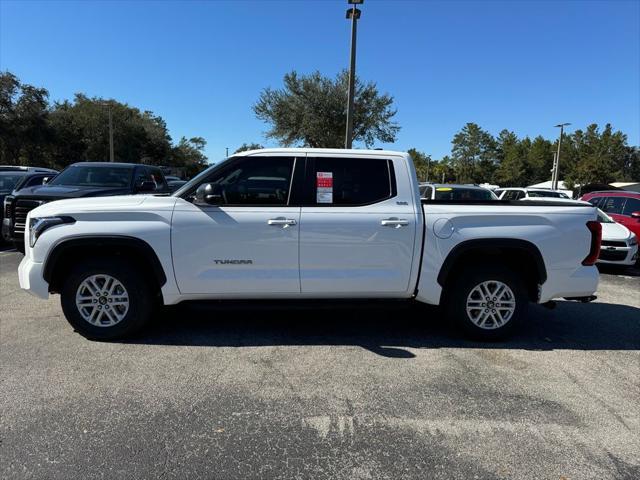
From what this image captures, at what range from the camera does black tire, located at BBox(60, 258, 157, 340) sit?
14.7 feet

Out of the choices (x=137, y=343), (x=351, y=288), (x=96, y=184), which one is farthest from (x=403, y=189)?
(x=96, y=184)

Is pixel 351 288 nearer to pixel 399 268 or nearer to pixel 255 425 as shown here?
pixel 399 268

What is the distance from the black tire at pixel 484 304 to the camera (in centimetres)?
468

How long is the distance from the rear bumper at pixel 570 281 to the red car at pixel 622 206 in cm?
686

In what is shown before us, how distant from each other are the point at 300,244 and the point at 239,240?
1.95 ft

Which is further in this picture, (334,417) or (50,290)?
(50,290)

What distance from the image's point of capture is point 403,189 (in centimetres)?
462

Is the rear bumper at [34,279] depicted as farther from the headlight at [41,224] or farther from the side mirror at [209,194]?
the side mirror at [209,194]

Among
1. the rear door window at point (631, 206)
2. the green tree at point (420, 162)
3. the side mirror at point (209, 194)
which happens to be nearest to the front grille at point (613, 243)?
the rear door window at point (631, 206)

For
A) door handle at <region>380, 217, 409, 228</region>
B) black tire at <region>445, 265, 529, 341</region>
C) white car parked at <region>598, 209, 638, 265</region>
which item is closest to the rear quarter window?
white car parked at <region>598, 209, 638, 265</region>

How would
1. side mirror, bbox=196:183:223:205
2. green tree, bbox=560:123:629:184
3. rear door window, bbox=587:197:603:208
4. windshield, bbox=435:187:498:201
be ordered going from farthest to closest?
green tree, bbox=560:123:629:184
rear door window, bbox=587:197:603:208
windshield, bbox=435:187:498:201
side mirror, bbox=196:183:223:205

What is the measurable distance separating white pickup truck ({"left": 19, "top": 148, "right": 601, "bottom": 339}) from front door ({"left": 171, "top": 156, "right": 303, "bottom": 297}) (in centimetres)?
1

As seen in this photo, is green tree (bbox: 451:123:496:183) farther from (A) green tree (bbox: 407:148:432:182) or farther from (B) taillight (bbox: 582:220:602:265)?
(B) taillight (bbox: 582:220:602:265)

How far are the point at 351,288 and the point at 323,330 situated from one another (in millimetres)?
783
